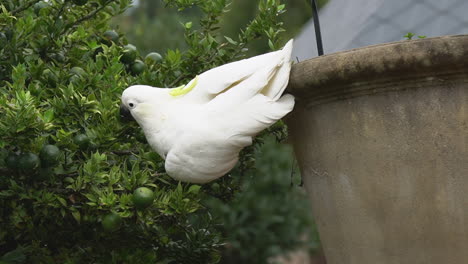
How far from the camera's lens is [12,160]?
1898 mm

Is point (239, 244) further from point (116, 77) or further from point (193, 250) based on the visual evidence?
point (116, 77)

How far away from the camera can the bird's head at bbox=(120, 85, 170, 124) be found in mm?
1980

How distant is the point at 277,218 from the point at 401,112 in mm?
3621

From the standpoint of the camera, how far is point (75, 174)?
2.02 m

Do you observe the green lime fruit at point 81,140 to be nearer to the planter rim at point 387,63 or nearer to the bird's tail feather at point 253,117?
the bird's tail feather at point 253,117

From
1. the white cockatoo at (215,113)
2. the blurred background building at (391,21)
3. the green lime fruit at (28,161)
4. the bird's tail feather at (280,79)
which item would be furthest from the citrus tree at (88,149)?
the bird's tail feather at (280,79)

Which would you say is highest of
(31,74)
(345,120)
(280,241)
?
(31,74)

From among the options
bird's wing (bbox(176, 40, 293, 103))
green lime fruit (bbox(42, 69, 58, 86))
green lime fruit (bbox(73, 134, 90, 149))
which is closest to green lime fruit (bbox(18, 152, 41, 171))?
green lime fruit (bbox(73, 134, 90, 149))

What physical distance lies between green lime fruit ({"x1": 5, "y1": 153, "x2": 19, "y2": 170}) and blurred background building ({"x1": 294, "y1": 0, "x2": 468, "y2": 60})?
1048mm

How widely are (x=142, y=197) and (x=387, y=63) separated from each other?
0.74 m

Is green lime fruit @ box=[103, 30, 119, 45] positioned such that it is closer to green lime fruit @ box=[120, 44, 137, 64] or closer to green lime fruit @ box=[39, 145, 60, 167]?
green lime fruit @ box=[120, 44, 137, 64]

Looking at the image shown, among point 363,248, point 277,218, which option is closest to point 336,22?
point 363,248

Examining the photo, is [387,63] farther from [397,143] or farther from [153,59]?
[153,59]

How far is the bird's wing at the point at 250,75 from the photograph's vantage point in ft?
6.18
